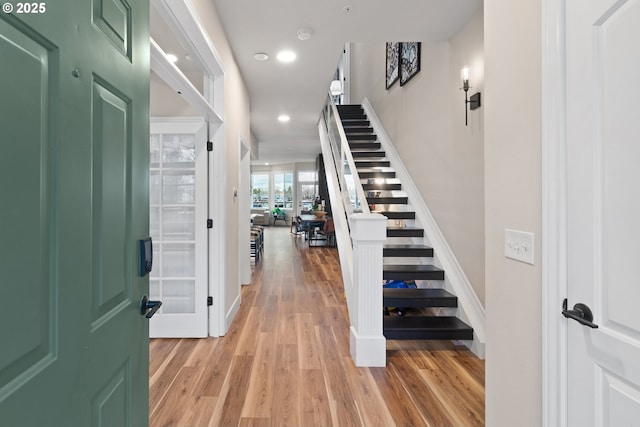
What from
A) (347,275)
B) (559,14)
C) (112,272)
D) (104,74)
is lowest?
(347,275)

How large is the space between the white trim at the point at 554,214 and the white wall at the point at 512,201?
0.06 m

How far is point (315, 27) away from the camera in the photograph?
294cm

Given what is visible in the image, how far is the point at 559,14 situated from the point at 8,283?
1.65 meters

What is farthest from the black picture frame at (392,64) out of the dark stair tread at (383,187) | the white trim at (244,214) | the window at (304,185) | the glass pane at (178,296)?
the window at (304,185)

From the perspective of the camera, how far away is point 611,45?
35.5 inches

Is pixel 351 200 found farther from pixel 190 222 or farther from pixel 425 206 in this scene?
pixel 190 222

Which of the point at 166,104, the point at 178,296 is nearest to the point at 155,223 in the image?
the point at 178,296

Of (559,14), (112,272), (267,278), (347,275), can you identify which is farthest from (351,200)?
(112,272)

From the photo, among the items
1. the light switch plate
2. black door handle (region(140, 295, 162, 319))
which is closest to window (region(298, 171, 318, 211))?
the light switch plate

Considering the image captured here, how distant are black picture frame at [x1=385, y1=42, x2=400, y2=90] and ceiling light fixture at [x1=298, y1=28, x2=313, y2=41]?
2.22 metres

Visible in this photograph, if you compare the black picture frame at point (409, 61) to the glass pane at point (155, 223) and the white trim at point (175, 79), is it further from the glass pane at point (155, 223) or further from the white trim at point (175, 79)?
the glass pane at point (155, 223)

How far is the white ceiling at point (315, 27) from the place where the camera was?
2.63 m

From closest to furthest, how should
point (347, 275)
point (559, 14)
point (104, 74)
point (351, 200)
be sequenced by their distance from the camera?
point (104, 74), point (559, 14), point (347, 275), point (351, 200)

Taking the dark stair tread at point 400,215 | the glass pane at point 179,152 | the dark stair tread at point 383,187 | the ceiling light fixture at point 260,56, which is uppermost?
the ceiling light fixture at point 260,56
